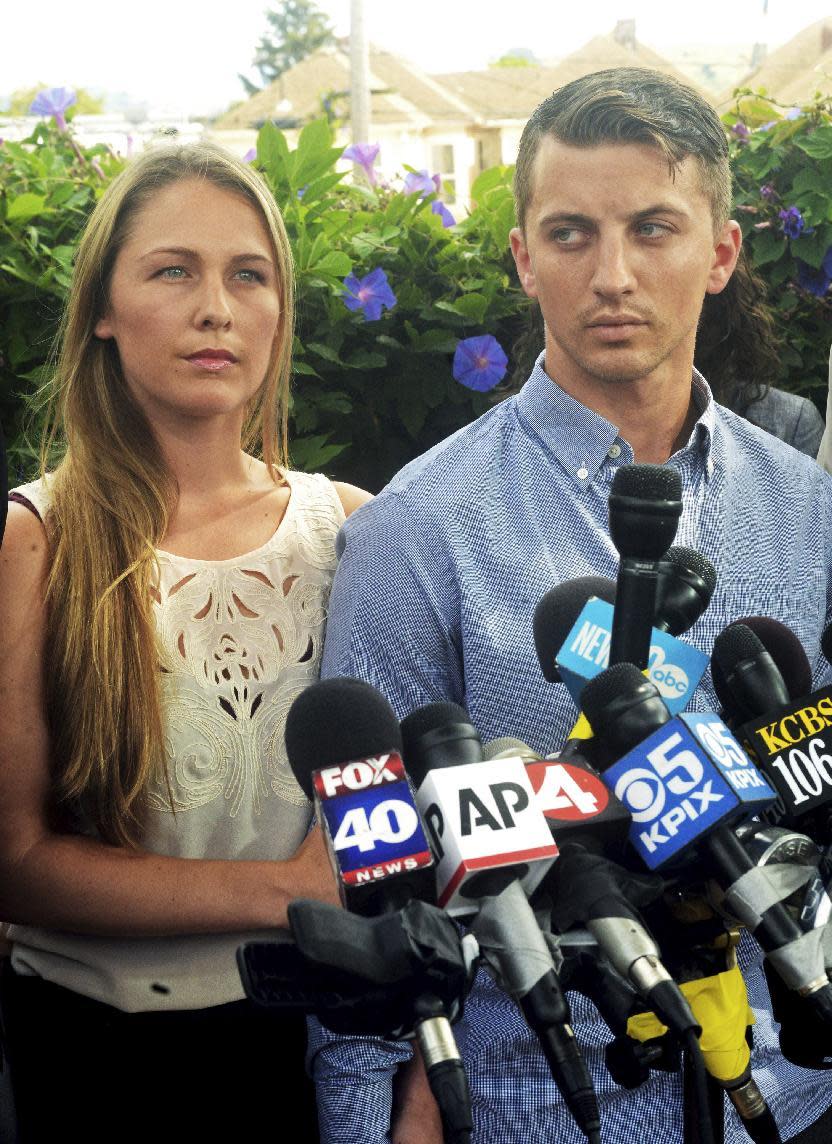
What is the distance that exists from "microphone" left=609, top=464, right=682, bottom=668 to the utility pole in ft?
70.3

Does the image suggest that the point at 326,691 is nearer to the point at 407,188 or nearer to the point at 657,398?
the point at 657,398

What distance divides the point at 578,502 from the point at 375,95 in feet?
152

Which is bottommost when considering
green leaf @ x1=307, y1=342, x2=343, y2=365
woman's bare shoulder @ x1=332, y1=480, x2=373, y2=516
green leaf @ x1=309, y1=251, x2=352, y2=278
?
woman's bare shoulder @ x1=332, y1=480, x2=373, y2=516

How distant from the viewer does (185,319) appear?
232cm

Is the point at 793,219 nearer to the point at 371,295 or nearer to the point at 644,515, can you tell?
the point at 371,295

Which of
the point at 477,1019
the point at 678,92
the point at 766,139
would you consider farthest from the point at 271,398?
the point at 766,139

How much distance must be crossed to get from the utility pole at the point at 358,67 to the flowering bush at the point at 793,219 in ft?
61.7

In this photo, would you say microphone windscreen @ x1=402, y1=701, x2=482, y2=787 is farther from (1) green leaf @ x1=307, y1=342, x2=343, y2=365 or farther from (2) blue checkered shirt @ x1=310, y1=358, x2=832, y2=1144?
(1) green leaf @ x1=307, y1=342, x2=343, y2=365

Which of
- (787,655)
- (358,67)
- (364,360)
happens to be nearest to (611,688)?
→ (787,655)

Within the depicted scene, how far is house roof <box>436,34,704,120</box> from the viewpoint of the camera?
50719 millimetres

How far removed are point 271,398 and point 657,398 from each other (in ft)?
2.59

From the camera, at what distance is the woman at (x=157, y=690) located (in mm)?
2109

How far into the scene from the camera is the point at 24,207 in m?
3.34

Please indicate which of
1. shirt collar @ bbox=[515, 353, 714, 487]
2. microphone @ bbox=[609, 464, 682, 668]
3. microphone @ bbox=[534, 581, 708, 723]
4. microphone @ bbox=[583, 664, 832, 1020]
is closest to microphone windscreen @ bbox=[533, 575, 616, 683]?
microphone @ bbox=[534, 581, 708, 723]
